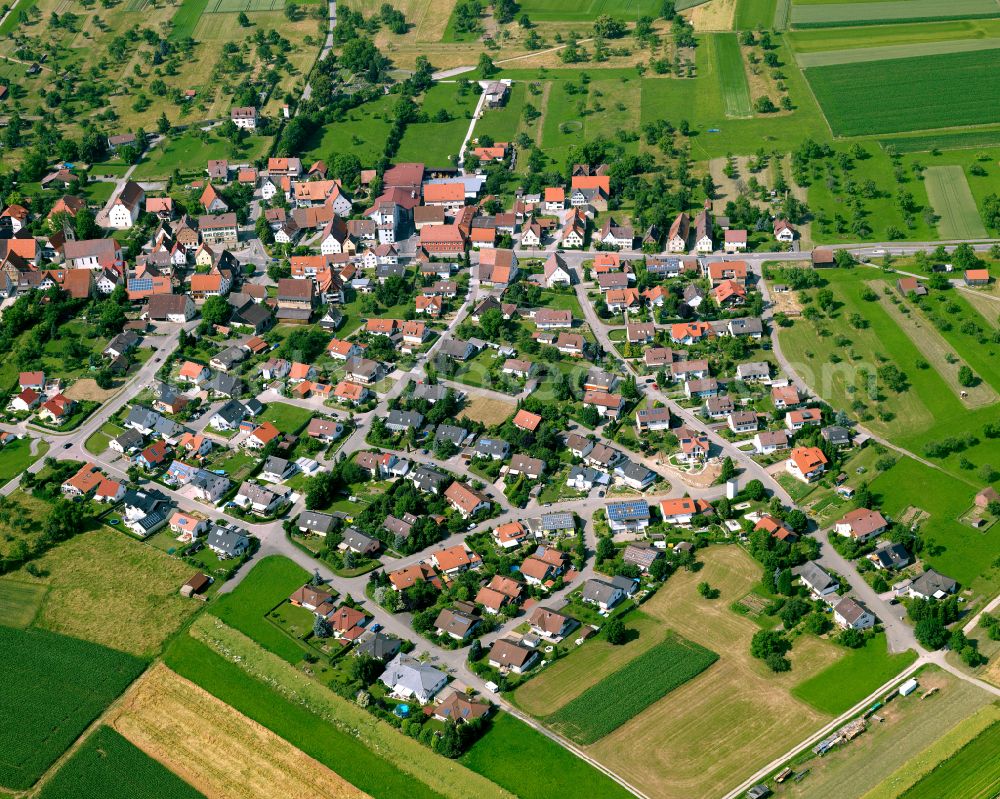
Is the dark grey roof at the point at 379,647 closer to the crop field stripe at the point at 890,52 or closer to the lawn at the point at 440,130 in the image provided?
the lawn at the point at 440,130

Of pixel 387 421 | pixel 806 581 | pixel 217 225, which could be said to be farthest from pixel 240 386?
pixel 806 581

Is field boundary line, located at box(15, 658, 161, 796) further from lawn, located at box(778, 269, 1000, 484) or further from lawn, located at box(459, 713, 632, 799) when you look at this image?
lawn, located at box(778, 269, 1000, 484)

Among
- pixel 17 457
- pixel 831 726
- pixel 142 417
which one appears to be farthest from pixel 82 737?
pixel 831 726

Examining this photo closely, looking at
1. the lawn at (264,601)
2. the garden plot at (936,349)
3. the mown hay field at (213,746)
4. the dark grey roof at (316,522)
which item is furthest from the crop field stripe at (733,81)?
the mown hay field at (213,746)

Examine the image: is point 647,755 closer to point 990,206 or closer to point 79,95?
point 990,206

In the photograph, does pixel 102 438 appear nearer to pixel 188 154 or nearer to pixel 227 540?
pixel 227 540

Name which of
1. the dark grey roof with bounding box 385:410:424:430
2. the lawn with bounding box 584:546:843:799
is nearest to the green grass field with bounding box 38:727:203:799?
the lawn with bounding box 584:546:843:799
